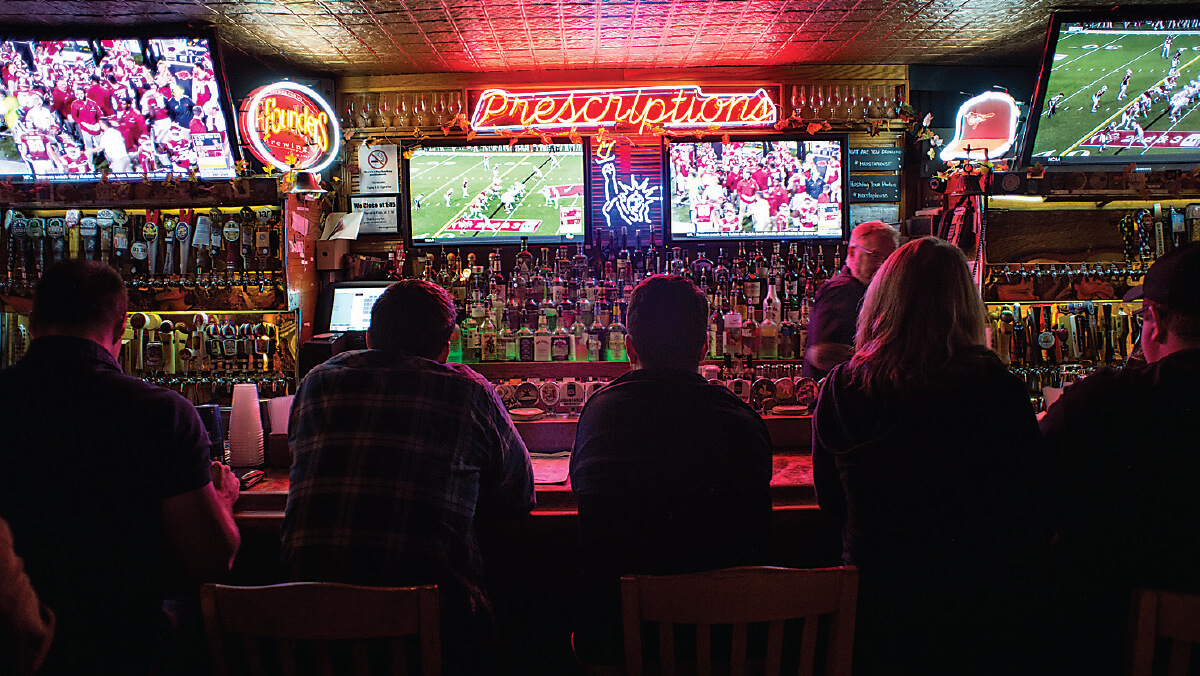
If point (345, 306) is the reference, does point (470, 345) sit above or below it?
below

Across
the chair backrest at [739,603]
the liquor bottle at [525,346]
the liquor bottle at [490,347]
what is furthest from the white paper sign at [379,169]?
the chair backrest at [739,603]

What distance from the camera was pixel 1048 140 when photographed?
4.26 m

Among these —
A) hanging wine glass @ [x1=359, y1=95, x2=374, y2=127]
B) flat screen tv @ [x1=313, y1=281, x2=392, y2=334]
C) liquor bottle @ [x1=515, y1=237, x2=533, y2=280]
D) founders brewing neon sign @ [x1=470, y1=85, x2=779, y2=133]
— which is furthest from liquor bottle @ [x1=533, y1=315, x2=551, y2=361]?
hanging wine glass @ [x1=359, y1=95, x2=374, y2=127]

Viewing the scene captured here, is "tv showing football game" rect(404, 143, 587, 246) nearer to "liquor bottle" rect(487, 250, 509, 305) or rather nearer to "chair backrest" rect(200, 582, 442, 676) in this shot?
"liquor bottle" rect(487, 250, 509, 305)

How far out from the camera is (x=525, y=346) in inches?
144

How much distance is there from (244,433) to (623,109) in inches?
129

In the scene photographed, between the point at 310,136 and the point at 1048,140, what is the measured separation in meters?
4.52

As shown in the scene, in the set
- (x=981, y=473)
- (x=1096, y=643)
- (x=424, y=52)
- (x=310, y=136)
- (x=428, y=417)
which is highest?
(x=424, y=52)

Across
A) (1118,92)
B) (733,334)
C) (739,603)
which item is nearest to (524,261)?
(733,334)

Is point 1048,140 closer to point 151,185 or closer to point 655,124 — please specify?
point 655,124

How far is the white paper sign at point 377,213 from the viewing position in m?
5.14

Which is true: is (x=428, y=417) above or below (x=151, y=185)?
below

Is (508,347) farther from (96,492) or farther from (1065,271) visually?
(1065,271)

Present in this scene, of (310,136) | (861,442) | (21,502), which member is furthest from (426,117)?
(861,442)
